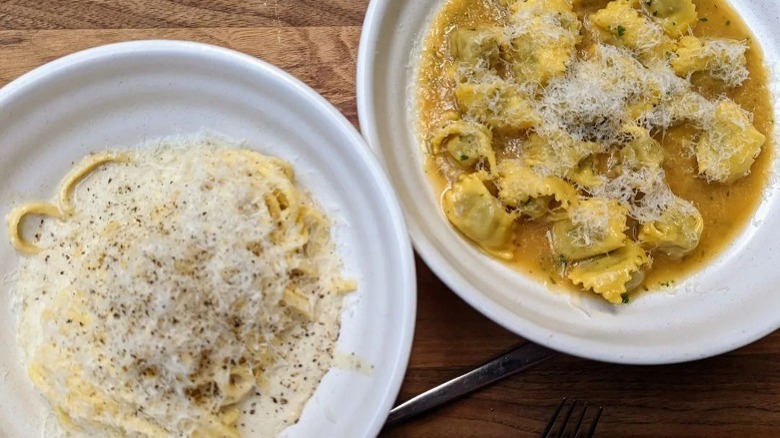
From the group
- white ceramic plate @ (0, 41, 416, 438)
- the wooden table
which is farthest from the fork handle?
white ceramic plate @ (0, 41, 416, 438)

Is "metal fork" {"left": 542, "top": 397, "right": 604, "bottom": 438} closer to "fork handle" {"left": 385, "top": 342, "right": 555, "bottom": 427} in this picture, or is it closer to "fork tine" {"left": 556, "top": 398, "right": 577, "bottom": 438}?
"fork tine" {"left": 556, "top": 398, "right": 577, "bottom": 438}

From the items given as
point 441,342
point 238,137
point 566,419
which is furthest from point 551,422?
point 238,137

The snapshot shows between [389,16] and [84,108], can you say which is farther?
[389,16]

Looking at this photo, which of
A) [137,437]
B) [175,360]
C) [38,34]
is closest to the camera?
[175,360]

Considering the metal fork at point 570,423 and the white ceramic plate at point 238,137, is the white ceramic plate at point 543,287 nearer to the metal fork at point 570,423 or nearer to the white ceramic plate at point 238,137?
the white ceramic plate at point 238,137

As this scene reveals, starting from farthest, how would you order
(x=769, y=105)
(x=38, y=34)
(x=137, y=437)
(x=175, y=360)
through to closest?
1. (x=769, y=105)
2. (x=38, y=34)
3. (x=137, y=437)
4. (x=175, y=360)

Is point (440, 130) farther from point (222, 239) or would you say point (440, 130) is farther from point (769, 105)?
point (769, 105)

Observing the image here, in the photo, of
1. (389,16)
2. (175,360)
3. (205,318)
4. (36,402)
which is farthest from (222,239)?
(389,16)

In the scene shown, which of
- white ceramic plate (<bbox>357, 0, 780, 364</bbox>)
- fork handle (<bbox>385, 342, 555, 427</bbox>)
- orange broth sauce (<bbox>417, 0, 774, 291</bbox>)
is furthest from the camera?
orange broth sauce (<bbox>417, 0, 774, 291</bbox>)
